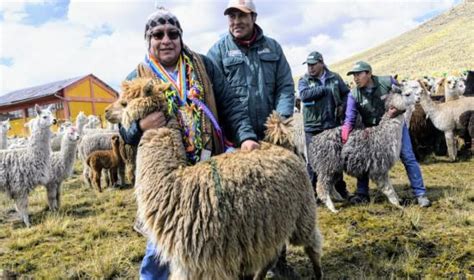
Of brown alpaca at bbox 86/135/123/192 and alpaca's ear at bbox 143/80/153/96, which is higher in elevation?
alpaca's ear at bbox 143/80/153/96

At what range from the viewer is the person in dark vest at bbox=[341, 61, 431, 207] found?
5.50 metres

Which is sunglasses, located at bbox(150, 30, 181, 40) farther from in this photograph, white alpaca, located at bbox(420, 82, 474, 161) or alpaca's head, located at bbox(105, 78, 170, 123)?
white alpaca, located at bbox(420, 82, 474, 161)

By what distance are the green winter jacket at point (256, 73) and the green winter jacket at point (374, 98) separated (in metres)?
2.60

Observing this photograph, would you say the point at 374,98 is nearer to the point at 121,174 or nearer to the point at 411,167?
the point at 411,167

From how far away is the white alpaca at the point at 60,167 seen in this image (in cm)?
680

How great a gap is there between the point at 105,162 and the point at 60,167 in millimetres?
1524

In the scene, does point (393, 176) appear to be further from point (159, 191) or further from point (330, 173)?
point (159, 191)

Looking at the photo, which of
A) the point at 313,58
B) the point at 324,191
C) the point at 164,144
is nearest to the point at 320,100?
the point at 313,58

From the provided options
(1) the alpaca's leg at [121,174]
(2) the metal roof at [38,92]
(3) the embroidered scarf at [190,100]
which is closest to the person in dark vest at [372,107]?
(3) the embroidered scarf at [190,100]

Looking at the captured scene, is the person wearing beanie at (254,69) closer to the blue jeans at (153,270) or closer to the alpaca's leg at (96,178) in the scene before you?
the blue jeans at (153,270)

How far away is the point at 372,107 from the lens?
18.6 ft

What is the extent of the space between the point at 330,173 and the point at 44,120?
16.4 ft

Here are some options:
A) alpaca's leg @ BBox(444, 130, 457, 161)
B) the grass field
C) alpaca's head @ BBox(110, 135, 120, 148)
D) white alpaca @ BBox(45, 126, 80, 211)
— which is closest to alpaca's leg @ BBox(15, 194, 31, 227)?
the grass field

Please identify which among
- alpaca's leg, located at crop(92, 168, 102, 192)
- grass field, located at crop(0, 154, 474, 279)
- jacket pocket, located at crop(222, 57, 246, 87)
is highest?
jacket pocket, located at crop(222, 57, 246, 87)
